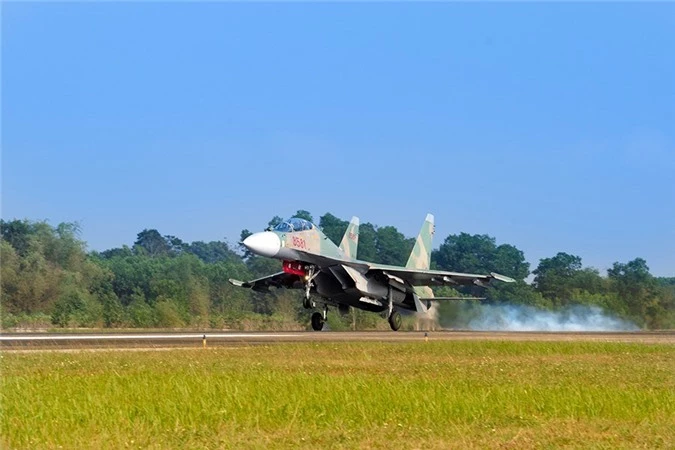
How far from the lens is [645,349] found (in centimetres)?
2514

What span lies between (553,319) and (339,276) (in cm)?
1834

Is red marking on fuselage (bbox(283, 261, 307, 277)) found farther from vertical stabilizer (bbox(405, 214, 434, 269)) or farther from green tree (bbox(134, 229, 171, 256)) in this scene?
green tree (bbox(134, 229, 171, 256))

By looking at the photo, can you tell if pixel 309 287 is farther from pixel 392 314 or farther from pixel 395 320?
pixel 395 320

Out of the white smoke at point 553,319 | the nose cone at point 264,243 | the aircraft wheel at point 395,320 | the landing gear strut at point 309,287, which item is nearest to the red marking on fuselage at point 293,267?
the landing gear strut at point 309,287

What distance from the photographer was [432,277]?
39.5m

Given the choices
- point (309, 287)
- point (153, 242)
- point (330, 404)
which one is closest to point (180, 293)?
point (309, 287)

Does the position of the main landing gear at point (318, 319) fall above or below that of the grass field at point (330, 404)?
above

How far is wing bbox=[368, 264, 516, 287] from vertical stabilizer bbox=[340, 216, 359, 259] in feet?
5.72

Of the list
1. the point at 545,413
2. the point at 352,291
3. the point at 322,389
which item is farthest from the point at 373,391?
the point at 352,291

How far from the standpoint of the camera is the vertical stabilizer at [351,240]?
133ft

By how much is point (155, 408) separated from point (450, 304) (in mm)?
34355

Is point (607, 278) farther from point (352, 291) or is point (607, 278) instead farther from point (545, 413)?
point (545, 413)

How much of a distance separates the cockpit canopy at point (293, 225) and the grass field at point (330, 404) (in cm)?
1547

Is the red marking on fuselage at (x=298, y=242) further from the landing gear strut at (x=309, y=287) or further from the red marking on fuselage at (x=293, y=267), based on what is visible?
the landing gear strut at (x=309, y=287)
